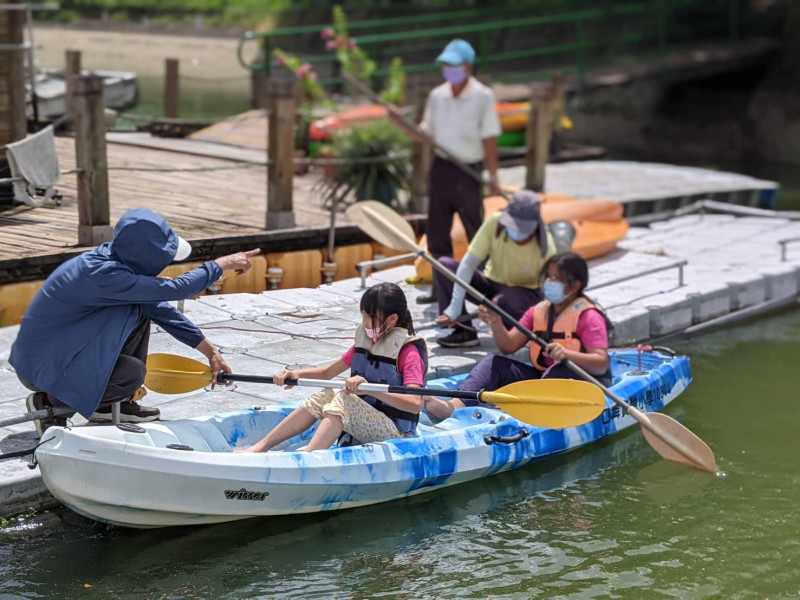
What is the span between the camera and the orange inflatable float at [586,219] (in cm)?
1039

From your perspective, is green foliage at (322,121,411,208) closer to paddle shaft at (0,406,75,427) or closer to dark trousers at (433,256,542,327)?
dark trousers at (433,256,542,327)

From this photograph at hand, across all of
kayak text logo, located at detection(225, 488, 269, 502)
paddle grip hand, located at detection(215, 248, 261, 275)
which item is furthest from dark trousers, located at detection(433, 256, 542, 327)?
kayak text logo, located at detection(225, 488, 269, 502)

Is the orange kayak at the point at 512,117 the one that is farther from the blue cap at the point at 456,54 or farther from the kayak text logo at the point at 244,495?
the kayak text logo at the point at 244,495

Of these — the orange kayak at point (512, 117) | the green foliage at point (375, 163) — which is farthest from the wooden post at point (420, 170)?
the orange kayak at point (512, 117)

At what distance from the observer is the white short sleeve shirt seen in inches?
349

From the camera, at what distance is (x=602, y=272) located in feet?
33.0

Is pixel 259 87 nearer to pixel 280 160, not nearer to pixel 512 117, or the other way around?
pixel 512 117

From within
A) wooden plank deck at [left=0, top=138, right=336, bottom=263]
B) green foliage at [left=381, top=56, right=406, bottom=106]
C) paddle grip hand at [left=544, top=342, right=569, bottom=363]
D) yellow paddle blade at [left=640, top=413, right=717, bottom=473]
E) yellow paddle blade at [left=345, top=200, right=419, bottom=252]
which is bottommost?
yellow paddle blade at [left=640, top=413, right=717, bottom=473]

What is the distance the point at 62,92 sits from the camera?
47.5 feet

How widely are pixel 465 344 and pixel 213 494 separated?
9.61 feet

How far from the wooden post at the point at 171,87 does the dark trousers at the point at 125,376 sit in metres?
10.3

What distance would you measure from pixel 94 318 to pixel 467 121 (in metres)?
4.03

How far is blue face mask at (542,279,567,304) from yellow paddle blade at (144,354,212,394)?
73.6 inches

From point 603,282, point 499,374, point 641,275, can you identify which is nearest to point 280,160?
point 603,282
